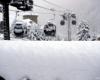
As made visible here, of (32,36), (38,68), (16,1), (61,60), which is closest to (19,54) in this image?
(38,68)

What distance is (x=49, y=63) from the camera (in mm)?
3459

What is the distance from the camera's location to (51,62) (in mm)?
3467

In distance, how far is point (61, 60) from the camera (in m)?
3.51

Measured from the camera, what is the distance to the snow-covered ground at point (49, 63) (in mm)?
3406

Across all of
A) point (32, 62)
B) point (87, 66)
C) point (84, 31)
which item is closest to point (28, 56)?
point (32, 62)

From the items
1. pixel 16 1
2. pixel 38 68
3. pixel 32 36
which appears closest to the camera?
pixel 38 68

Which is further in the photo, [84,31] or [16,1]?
[84,31]

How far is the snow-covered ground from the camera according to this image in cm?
341

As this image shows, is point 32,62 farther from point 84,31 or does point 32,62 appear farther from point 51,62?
point 84,31

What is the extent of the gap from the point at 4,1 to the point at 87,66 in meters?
12.7

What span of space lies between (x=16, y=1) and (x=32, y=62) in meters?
11.6

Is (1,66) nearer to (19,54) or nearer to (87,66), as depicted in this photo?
(19,54)

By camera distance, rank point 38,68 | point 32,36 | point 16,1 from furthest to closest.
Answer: point 32,36 → point 16,1 → point 38,68

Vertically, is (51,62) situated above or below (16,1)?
below
